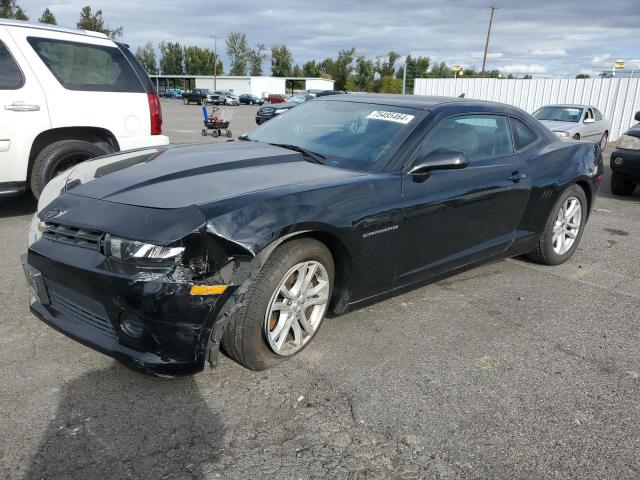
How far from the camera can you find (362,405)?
2740 millimetres

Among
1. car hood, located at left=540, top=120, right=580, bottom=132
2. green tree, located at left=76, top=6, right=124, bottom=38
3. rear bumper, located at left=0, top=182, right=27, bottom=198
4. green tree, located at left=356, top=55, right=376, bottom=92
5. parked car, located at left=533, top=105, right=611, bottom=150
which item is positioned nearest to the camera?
rear bumper, located at left=0, top=182, right=27, bottom=198

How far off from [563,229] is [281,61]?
10615 centimetres

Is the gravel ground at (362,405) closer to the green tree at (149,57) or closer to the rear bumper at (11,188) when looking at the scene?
the rear bumper at (11,188)

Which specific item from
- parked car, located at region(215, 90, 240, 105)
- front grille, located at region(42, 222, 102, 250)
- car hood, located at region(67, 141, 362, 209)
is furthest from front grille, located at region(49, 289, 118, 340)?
parked car, located at region(215, 90, 240, 105)

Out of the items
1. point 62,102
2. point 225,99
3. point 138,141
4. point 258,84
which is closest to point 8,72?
point 62,102

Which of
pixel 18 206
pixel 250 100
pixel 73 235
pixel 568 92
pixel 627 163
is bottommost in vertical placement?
pixel 250 100

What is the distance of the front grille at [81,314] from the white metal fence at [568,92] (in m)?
23.2

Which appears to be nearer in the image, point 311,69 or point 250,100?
point 250,100

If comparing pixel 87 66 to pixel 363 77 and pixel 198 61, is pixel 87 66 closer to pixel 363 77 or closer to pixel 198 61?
pixel 363 77

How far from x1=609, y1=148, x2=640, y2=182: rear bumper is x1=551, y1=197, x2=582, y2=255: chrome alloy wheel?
3912mm

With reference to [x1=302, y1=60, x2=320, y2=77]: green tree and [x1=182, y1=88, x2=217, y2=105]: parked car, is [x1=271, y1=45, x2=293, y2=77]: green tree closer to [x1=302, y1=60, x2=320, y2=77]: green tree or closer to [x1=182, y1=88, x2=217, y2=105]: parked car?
[x1=302, y1=60, x2=320, y2=77]: green tree

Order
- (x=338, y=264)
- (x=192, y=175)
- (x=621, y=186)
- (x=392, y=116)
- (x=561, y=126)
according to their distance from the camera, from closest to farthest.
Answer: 1. (x=192, y=175)
2. (x=338, y=264)
3. (x=392, y=116)
4. (x=621, y=186)
5. (x=561, y=126)

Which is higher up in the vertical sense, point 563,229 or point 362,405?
point 563,229

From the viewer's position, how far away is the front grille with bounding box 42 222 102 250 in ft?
8.64
